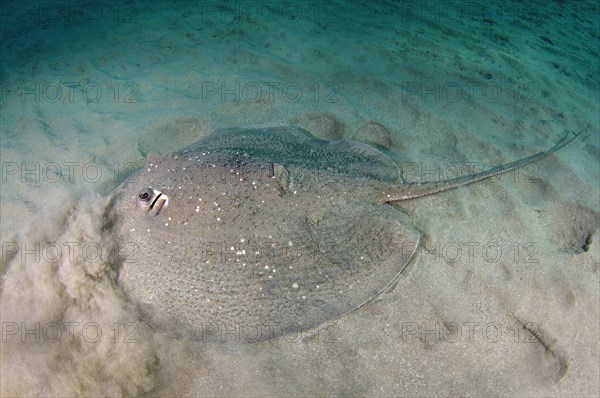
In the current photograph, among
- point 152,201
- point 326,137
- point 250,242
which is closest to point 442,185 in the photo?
point 326,137

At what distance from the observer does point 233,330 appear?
333cm

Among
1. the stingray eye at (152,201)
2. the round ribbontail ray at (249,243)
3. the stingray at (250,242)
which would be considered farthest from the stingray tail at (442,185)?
the stingray eye at (152,201)

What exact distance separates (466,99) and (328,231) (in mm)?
4718

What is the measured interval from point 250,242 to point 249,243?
15 mm

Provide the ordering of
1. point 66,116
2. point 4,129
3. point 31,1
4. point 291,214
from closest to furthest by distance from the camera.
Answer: point 291,214, point 4,129, point 66,116, point 31,1

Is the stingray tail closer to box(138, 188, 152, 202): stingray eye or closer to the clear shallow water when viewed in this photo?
the clear shallow water

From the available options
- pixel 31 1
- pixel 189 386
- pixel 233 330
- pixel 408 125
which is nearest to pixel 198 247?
pixel 233 330

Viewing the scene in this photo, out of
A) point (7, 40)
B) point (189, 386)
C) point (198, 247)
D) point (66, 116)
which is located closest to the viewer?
point (189, 386)

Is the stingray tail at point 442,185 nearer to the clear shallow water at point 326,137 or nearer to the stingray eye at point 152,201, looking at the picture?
the clear shallow water at point 326,137

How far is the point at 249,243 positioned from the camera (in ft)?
11.9

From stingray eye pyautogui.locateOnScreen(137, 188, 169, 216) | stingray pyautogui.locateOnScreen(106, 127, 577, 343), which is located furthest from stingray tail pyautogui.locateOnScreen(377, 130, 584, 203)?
stingray eye pyautogui.locateOnScreen(137, 188, 169, 216)

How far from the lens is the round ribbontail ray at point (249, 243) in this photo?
339 cm

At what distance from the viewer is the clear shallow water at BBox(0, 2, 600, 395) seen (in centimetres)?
342

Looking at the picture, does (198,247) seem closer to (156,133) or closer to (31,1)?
(156,133)
